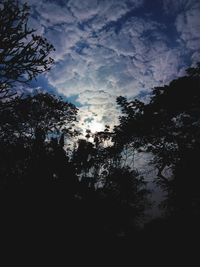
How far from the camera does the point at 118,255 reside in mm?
11094

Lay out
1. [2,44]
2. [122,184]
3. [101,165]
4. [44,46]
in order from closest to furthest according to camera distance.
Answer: [2,44]
[44,46]
[122,184]
[101,165]

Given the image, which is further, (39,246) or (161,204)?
(161,204)

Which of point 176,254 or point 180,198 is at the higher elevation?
point 180,198

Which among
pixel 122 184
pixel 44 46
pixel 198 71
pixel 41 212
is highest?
pixel 198 71

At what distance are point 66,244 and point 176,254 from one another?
5.43m

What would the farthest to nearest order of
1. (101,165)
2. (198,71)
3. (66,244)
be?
(101,165)
(198,71)
(66,244)

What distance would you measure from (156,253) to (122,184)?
60.9 ft

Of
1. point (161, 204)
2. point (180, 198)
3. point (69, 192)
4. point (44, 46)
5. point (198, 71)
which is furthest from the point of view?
point (161, 204)

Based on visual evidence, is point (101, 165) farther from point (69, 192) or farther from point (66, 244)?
point (66, 244)

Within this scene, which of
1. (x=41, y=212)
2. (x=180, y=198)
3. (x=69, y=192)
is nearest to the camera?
(x=41, y=212)

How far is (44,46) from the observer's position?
355 inches

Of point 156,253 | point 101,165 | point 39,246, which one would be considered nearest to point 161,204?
point 101,165

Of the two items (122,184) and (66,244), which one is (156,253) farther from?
(122,184)

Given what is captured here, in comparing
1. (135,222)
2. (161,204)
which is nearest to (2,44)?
(161,204)
